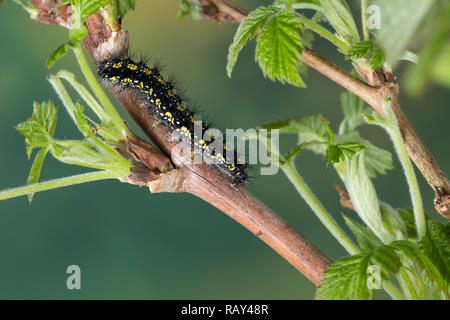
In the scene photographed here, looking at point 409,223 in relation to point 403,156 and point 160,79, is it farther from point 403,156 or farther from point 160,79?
point 160,79

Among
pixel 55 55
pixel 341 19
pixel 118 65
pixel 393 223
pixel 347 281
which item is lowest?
pixel 347 281

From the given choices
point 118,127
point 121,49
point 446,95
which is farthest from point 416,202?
point 446,95

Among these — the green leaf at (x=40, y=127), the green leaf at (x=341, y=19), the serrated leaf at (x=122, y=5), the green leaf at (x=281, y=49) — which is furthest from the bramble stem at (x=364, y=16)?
the green leaf at (x=40, y=127)

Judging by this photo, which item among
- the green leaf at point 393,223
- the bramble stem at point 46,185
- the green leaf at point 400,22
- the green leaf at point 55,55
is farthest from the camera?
the green leaf at point 393,223

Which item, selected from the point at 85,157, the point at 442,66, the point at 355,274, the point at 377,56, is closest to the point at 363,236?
the point at 355,274

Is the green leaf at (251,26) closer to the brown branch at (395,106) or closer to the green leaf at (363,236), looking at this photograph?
the brown branch at (395,106)

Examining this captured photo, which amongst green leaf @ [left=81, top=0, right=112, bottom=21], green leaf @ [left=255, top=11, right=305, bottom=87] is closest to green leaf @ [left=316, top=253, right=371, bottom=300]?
green leaf @ [left=255, top=11, right=305, bottom=87]

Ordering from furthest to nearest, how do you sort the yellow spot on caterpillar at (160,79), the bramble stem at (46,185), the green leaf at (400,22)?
1. the yellow spot on caterpillar at (160,79)
2. the bramble stem at (46,185)
3. the green leaf at (400,22)
